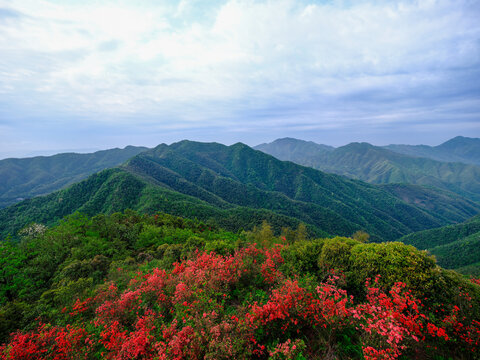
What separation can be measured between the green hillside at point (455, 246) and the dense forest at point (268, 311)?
70.4m

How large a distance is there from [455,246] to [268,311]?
434ft

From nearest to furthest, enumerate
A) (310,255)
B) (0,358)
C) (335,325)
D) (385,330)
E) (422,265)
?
(385,330) < (335,325) < (0,358) < (422,265) < (310,255)

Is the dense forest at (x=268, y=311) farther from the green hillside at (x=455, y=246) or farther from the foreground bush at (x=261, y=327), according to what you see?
the green hillside at (x=455, y=246)

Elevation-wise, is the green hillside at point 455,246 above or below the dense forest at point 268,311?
below

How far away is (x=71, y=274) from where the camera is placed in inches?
577

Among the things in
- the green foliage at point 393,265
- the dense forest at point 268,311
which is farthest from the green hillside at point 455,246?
the dense forest at point 268,311

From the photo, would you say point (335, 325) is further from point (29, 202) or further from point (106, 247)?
point (29, 202)

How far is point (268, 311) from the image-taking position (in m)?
6.55

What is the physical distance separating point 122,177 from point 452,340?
116352 millimetres

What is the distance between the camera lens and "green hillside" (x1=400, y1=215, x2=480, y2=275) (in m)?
75.9

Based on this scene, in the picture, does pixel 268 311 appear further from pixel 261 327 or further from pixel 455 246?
pixel 455 246

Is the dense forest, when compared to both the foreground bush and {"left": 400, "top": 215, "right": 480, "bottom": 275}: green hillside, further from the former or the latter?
{"left": 400, "top": 215, "right": 480, "bottom": 275}: green hillside

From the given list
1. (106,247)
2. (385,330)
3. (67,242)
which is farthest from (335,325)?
(67,242)

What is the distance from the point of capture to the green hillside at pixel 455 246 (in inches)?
2990
